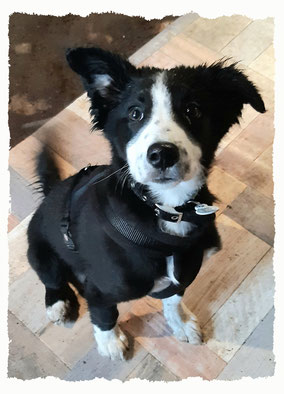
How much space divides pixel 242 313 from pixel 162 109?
1.17 m

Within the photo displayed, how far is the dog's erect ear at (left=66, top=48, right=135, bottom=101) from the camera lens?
1334mm

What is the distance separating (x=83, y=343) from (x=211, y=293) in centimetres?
63

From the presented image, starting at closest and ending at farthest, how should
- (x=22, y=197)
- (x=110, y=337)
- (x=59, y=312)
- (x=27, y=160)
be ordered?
(x=110, y=337) → (x=59, y=312) → (x=22, y=197) → (x=27, y=160)

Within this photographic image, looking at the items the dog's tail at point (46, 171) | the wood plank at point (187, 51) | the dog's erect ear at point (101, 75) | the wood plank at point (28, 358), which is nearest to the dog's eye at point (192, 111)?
the dog's erect ear at point (101, 75)

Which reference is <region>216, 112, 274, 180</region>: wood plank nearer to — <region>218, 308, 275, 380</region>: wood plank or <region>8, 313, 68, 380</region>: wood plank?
<region>218, 308, 275, 380</region>: wood plank

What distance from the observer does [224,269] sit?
216 cm

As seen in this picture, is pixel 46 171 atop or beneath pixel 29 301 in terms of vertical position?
atop

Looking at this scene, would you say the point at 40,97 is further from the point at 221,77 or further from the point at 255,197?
the point at 221,77

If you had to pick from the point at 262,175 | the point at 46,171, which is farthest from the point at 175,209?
the point at 262,175

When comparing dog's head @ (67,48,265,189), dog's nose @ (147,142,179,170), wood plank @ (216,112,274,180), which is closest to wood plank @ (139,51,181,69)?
wood plank @ (216,112,274,180)

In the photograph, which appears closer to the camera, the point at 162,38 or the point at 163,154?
the point at 163,154

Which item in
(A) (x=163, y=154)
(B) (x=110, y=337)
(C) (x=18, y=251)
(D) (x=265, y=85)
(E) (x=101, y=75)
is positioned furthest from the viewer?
(D) (x=265, y=85)

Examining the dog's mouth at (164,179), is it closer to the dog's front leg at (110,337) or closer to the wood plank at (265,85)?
the dog's front leg at (110,337)

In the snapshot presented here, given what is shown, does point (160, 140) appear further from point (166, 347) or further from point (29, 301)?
point (29, 301)
